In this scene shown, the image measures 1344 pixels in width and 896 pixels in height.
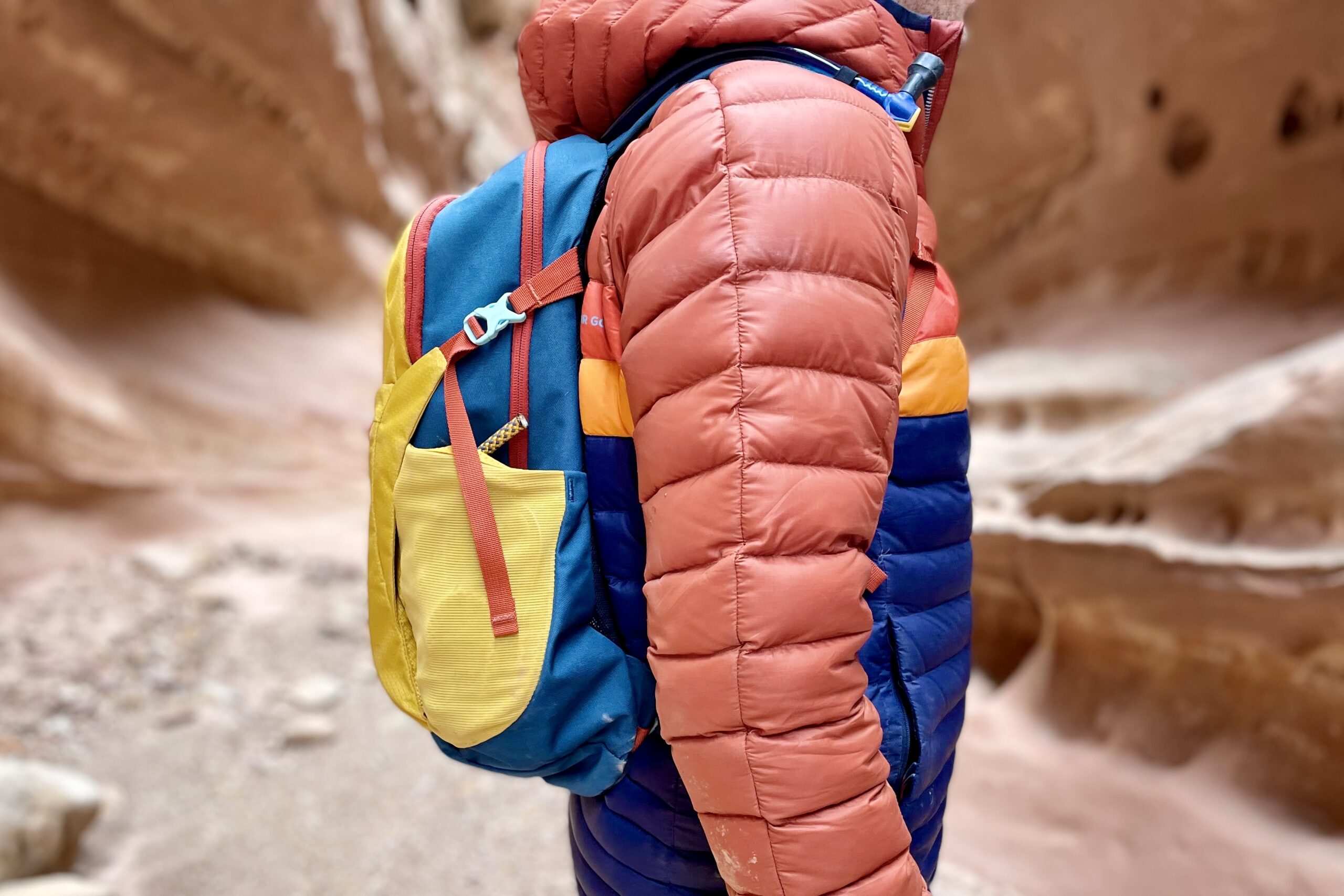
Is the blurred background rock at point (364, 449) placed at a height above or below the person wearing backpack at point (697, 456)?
below

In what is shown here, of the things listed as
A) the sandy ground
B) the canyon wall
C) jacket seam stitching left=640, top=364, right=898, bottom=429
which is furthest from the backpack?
Result: the canyon wall

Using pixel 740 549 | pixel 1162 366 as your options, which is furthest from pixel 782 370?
pixel 1162 366

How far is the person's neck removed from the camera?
90cm

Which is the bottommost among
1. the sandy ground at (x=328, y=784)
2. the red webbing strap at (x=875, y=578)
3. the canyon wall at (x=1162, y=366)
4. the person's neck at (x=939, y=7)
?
the sandy ground at (x=328, y=784)

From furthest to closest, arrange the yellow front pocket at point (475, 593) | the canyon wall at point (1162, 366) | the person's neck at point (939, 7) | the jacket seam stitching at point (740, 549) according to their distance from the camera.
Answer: the canyon wall at point (1162, 366), the person's neck at point (939, 7), the yellow front pocket at point (475, 593), the jacket seam stitching at point (740, 549)

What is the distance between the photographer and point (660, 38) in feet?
2.49

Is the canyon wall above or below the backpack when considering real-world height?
below

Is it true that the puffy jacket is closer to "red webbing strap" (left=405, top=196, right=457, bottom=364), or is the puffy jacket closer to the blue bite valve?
the blue bite valve

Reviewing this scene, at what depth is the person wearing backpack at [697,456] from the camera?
64cm

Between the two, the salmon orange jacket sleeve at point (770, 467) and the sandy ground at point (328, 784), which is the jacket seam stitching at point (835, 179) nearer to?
the salmon orange jacket sleeve at point (770, 467)

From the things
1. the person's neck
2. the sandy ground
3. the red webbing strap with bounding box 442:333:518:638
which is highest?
the person's neck

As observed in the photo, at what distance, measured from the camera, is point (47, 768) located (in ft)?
7.06

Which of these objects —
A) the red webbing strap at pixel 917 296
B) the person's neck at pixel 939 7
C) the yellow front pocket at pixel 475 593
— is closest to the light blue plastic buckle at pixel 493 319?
the yellow front pocket at pixel 475 593

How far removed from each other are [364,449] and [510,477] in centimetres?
422
